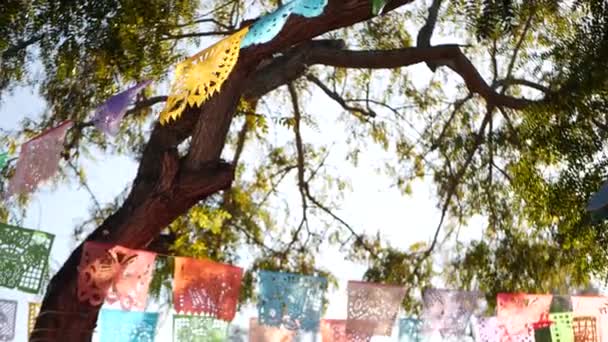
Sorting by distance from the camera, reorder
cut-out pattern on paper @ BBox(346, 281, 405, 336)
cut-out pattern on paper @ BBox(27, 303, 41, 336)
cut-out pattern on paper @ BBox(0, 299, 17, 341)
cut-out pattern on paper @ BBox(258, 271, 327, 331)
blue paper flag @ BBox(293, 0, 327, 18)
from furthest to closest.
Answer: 1. cut-out pattern on paper @ BBox(346, 281, 405, 336)
2. cut-out pattern on paper @ BBox(258, 271, 327, 331)
3. cut-out pattern on paper @ BBox(27, 303, 41, 336)
4. cut-out pattern on paper @ BBox(0, 299, 17, 341)
5. blue paper flag @ BBox(293, 0, 327, 18)

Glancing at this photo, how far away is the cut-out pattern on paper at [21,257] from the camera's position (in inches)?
147

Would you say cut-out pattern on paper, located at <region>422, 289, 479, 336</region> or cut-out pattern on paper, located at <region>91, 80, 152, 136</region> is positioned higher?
cut-out pattern on paper, located at <region>91, 80, 152, 136</region>

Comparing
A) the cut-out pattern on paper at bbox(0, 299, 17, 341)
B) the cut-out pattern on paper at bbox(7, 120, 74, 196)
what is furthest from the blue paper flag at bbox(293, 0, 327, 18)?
the cut-out pattern on paper at bbox(0, 299, 17, 341)

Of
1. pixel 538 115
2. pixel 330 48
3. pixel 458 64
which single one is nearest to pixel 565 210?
pixel 538 115

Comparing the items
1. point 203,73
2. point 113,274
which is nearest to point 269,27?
point 203,73

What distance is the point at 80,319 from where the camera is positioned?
401cm

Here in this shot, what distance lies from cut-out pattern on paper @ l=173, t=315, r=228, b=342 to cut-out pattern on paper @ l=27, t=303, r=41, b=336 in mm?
594

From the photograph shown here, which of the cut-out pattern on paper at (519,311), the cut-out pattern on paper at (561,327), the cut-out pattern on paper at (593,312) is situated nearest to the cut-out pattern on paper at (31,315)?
the cut-out pattern on paper at (519,311)

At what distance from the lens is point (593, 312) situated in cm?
478

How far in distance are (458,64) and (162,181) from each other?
1.62 meters

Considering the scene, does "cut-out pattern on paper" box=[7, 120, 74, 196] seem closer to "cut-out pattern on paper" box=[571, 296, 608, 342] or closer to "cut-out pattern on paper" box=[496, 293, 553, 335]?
"cut-out pattern on paper" box=[496, 293, 553, 335]

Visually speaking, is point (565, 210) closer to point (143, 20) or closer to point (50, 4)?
point (143, 20)

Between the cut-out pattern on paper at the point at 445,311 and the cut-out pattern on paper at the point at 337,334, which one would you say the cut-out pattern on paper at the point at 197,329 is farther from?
the cut-out pattern on paper at the point at 445,311

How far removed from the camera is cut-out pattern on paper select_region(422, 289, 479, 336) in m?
4.57
